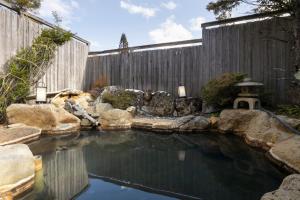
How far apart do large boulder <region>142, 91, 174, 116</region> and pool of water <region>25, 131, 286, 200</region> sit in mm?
2851

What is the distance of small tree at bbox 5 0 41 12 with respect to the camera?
7.57 meters

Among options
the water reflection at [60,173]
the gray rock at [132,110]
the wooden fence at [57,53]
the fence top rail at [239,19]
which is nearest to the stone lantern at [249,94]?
the fence top rail at [239,19]

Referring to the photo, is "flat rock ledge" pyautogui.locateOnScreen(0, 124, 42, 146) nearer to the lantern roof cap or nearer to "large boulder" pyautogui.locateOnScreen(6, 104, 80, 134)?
"large boulder" pyautogui.locateOnScreen(6, 104, 80, 134)

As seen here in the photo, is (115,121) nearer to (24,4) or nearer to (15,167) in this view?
(15,167)

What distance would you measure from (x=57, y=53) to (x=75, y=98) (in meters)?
1.65

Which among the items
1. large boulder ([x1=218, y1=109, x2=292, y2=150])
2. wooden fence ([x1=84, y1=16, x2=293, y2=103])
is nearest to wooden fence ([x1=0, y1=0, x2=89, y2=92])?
wooden fence ([x1=84, y1=16, x2=293, y2=103])

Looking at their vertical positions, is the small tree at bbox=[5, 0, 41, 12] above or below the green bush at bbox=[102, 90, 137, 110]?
above

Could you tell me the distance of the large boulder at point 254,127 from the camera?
14.9ft

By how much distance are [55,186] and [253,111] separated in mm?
4432

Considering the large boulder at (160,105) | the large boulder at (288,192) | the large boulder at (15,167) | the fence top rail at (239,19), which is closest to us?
Answer: the large boulder at (288,192)

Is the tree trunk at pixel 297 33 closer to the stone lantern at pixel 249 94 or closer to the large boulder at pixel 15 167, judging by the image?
the stone lantern at pixel 249 94

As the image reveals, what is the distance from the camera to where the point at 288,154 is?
11.5ft

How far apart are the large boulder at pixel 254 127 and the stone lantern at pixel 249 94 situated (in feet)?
1.21

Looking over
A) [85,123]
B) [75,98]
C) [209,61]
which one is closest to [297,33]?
[209,61]
